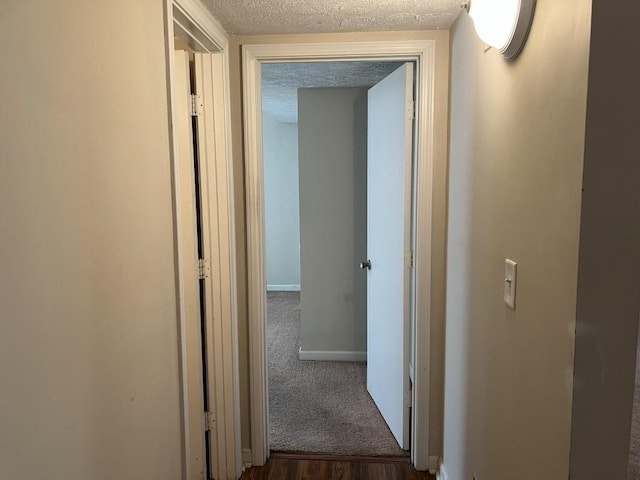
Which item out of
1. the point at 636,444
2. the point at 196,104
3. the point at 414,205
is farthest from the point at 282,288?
the point at 636,444

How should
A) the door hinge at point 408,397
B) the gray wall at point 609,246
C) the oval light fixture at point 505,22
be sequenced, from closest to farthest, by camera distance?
the gray wall at point 609,246 < the oval light fixture at point 505,22 < the door hinge at point 408,397

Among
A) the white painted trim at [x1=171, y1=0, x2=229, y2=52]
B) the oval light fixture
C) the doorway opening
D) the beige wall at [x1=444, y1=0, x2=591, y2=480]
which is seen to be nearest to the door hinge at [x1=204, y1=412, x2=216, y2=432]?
the doorway opening

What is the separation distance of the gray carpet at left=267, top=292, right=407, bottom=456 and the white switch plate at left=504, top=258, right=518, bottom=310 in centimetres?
160

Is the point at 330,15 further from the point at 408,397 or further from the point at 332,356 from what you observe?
the point at 332,356

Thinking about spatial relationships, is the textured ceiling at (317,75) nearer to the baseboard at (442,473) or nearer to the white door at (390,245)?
the white door at (390,245)

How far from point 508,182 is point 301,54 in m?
1.32

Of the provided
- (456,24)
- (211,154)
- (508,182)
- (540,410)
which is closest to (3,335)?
(540,410)

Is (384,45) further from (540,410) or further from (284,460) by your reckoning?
(284,460)

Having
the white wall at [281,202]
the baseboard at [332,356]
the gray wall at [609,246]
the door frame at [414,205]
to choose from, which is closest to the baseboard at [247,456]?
the door frame at [414,205]

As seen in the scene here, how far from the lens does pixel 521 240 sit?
110cm

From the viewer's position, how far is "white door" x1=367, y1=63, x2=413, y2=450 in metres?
2.35

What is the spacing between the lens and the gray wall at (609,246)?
0.73m

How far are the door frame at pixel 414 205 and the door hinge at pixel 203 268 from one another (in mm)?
226

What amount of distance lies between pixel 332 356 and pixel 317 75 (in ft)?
7.20
